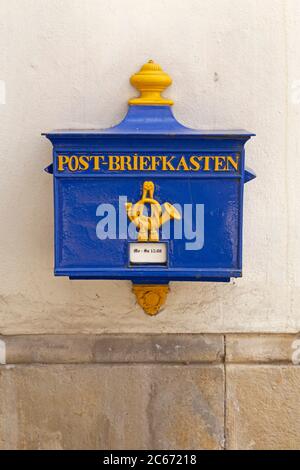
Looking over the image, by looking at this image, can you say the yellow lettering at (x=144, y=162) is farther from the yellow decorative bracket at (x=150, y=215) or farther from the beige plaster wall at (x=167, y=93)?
the beige plaster wall at (x=167, y=93)

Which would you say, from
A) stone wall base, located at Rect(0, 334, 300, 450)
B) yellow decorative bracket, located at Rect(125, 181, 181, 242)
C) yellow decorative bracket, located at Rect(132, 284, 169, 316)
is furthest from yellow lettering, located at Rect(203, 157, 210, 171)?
stone wall base, located at Rect(0, 334, 300, 450)

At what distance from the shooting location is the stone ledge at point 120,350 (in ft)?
9.90

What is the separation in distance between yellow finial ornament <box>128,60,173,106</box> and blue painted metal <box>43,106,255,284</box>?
226 mm

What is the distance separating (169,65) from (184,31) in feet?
0.49

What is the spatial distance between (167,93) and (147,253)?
0.73 metres

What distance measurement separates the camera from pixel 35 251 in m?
2.99

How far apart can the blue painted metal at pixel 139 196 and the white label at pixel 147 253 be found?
23 millimetres

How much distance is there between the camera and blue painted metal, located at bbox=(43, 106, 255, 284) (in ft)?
8.29

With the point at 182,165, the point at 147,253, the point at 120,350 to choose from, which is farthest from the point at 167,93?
the point at 120,350

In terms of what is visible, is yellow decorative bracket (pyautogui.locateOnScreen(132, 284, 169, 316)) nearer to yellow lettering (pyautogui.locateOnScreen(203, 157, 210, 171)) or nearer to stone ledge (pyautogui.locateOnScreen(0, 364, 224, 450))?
stone ledge (pyautogui.locateOnScreen(0, 364, 224, 450))

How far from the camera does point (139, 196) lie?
255cm

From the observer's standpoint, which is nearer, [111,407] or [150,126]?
[150,126]

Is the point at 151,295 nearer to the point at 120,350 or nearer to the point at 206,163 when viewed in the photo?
the point at 120,350

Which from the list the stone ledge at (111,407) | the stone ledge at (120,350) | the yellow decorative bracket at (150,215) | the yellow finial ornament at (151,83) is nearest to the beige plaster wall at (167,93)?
the yellow finial ornament at (151,83)
